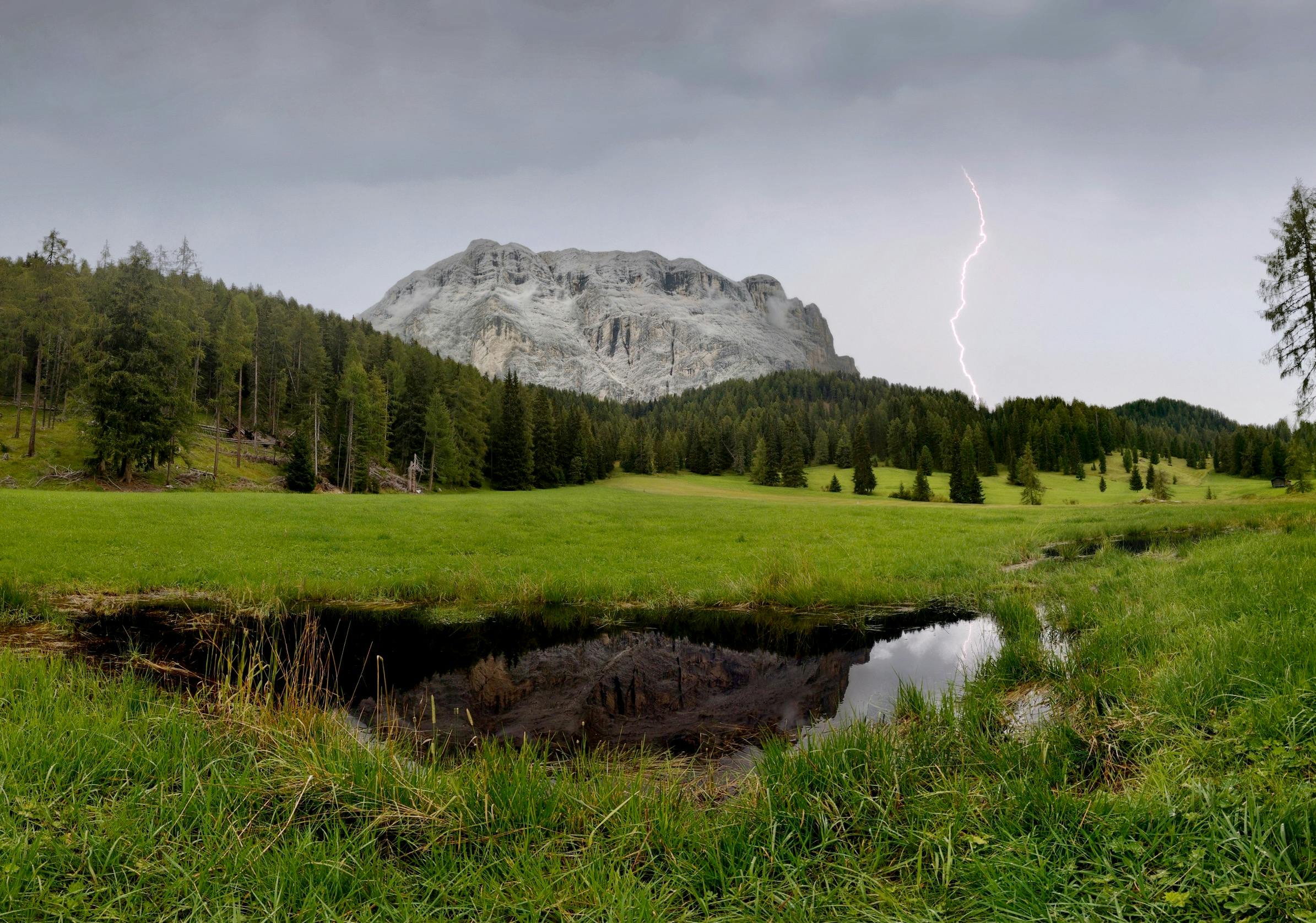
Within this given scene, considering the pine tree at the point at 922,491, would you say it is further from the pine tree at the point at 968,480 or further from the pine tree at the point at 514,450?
the pine tree at the point at 514,450

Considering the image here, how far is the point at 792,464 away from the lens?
100312 mm

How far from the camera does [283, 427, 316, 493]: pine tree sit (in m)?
57.9

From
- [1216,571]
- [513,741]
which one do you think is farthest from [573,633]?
[1216,571]

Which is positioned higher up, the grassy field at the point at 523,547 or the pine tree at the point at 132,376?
the pine tree at the point at 132,376

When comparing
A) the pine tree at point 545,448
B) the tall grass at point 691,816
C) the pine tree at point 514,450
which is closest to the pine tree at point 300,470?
the pine tree at point 514,450

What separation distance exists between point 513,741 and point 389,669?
3906 millimetres

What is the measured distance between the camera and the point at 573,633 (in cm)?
1191

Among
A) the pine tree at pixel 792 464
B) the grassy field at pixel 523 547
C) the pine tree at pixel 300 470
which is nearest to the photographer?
the grassy field at pixel 523 547

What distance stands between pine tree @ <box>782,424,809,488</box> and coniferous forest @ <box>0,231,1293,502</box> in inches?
11.4

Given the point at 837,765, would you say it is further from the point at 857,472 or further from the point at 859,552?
the point at 857,472

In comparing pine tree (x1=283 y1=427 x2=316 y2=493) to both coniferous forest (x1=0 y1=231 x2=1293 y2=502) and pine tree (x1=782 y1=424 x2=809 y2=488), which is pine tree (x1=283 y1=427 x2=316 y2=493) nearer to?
coniferous forest (x1=0 y1=231 x2=1293 y2=502)

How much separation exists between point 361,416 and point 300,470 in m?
10.7

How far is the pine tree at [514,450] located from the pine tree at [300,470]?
23786 mm

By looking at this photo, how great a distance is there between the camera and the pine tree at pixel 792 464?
9900cm
